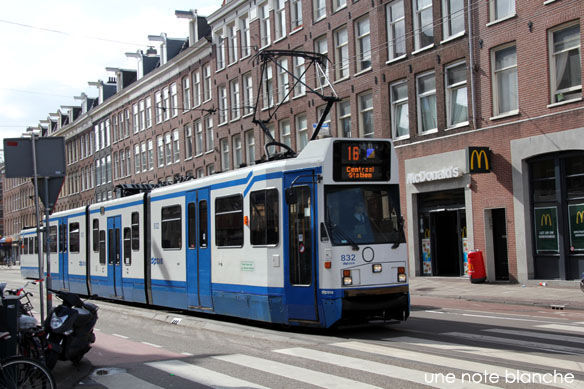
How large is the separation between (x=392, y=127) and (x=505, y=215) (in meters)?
6.72

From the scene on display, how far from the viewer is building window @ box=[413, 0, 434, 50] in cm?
2494

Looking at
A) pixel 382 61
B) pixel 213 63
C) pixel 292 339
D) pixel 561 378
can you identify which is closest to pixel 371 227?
pixel 292 339

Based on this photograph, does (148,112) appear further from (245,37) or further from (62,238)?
(62,238)

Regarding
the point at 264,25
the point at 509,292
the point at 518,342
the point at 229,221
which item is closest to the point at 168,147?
the point at 264,25

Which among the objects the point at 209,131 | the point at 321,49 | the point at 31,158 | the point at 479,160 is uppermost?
the point at 321,49

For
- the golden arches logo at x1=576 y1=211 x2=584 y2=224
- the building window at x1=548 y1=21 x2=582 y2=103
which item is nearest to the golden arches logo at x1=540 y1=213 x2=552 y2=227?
the golden arches logo at x1=576 y1=211 x2=584 y2=224

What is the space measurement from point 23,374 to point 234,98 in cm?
3444

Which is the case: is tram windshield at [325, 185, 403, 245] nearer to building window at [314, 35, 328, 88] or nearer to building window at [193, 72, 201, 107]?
building window at [314, 35, 328, 88]

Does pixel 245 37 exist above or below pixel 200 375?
above

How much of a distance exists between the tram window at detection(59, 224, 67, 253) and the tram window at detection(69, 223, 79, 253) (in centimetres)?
64

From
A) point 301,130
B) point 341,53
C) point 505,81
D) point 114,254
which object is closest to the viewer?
point 114,254

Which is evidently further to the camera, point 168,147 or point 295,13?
point 168,147

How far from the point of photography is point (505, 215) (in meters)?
21.9

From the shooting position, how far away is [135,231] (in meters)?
17.7
